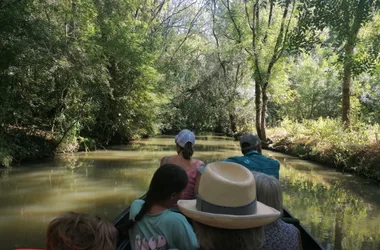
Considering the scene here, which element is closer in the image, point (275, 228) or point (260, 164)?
point (275, 228)

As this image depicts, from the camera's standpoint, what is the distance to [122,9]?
17.2m

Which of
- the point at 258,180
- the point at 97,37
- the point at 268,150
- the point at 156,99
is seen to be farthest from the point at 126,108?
the point at 258,180

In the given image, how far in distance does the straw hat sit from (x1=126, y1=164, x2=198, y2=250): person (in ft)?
2.14

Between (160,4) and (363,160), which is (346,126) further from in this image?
(160,4)

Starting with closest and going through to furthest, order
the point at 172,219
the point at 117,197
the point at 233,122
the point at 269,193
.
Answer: the point at 269,193 → the point at 172,219 → the point at 117,197 → the point at 233,122

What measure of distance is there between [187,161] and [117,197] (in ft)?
14.2

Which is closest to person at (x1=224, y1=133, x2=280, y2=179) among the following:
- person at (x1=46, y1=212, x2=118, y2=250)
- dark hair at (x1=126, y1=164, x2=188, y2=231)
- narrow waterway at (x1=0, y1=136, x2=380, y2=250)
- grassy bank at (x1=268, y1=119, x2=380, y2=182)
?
narrow waterway at (x1=0, y1=136, x2=380, y2=250)

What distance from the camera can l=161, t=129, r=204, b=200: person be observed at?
3.81 m

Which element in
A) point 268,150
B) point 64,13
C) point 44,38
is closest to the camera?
point 44,38

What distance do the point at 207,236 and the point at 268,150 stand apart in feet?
60.2

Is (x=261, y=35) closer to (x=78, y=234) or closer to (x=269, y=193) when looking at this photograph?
(x=269, y=193)

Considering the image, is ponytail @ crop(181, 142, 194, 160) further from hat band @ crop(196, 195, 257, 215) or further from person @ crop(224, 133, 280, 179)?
hat band @ crop(196, 195, 257, 215)

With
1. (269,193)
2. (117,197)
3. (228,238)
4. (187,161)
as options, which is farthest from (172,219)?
(117,197)

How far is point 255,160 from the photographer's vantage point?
3.95 m
